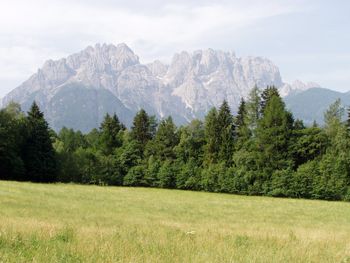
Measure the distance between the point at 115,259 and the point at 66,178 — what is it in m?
72.1

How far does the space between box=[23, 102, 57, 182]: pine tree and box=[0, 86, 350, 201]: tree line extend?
17cm

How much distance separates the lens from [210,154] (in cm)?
7450

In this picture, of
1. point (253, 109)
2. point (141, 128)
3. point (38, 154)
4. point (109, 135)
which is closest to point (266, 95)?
point (253, 109)

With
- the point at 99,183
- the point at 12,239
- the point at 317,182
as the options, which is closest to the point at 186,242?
the point at 12,239

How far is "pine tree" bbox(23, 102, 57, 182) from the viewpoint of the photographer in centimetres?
7131

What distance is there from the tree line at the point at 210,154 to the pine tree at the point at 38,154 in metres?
0.17

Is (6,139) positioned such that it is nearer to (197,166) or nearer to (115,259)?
(197,166)

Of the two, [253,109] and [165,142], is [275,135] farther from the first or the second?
[165,142]

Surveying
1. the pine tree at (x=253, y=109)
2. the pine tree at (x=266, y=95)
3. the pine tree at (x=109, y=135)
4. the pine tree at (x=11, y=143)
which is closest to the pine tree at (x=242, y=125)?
the pine tree at (x=253, y=109)

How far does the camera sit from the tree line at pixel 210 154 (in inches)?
2473

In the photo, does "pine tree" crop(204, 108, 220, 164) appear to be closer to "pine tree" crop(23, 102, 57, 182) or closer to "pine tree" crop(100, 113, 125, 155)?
"pine tree" crop(100, 113, 125, 155)

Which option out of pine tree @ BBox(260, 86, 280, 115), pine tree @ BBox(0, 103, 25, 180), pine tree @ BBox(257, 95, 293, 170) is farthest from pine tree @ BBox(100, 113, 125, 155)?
pine tree @ BBox(257, 95, 293, 170)

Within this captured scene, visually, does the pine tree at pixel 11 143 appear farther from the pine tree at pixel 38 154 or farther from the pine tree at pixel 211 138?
the pine tree at pixel 211 138

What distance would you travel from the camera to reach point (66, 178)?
7694 cm
